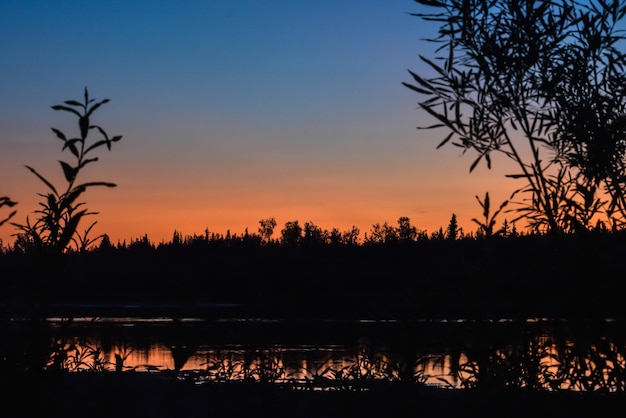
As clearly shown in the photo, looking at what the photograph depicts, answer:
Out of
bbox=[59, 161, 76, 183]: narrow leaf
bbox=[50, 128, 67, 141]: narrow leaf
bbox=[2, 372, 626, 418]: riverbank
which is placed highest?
bbox=[50, 128, 67, 141]: narrow leaf

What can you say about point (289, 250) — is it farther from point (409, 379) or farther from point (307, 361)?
point (409, 379)

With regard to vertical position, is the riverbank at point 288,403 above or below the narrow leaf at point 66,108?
below

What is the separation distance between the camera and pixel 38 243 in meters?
5.05

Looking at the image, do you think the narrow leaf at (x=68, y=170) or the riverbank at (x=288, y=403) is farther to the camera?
the riverbank at (x=288, y=403)

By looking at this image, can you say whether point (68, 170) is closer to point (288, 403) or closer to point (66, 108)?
point (66, 108)

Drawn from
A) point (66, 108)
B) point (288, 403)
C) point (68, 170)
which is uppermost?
point (66, 108)

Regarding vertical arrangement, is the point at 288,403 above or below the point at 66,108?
below

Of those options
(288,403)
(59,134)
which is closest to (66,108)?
(59,134)

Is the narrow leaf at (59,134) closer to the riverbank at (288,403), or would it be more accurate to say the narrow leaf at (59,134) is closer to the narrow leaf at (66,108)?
the narrow leaf at (66,108)

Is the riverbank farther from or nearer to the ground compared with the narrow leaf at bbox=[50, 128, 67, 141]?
nearer to the ground

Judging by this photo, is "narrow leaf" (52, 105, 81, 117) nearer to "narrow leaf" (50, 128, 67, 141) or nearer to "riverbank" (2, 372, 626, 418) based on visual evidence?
"narrow leaf" (50, 128, 67, 141)

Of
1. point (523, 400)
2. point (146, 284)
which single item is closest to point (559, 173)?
point (523, 400)

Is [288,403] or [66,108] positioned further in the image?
[288,403]

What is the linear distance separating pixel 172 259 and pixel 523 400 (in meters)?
85.3
